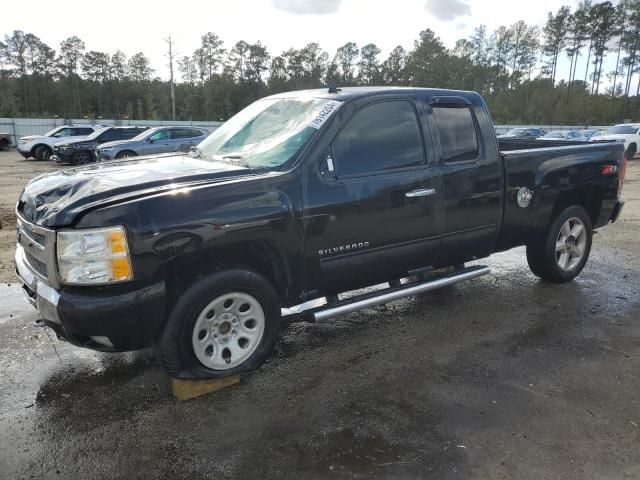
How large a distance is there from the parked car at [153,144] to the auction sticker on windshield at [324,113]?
13916 mm

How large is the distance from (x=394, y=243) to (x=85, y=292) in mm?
2244

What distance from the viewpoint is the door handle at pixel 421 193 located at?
4.05 m

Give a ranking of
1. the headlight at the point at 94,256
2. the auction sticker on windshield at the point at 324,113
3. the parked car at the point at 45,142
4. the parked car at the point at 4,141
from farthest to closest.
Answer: the parked car at the point at 4,141 → the parked car at the point at 45,142 → the auction sticker on windshield at the point at 324,113 → the headlight at the point at 94,256

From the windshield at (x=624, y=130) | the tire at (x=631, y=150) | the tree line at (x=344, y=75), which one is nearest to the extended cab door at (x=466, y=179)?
the tire at (x=631, y=150)

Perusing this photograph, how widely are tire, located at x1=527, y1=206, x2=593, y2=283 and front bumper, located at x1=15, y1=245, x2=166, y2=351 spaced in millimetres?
3972

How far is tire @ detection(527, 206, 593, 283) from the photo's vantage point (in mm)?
5395

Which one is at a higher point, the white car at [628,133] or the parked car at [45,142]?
the white car at [628,133]

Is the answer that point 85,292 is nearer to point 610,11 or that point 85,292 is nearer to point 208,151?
point 208,151

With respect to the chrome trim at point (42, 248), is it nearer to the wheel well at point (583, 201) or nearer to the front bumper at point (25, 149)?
the wheel well at point (583, 201)

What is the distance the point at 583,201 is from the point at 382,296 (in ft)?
10.3

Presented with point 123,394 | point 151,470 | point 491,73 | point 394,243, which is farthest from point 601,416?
point 491,73

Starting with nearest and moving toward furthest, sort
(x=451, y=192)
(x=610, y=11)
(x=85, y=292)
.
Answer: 1. (x=85, y=292)
2. (x=451, y=192)
3. (x=610, y=11)

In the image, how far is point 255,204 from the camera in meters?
3.34

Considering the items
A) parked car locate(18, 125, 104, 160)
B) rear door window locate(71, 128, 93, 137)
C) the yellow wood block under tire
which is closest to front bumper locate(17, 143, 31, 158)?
parked car locate(18, 125, 104, 160)
